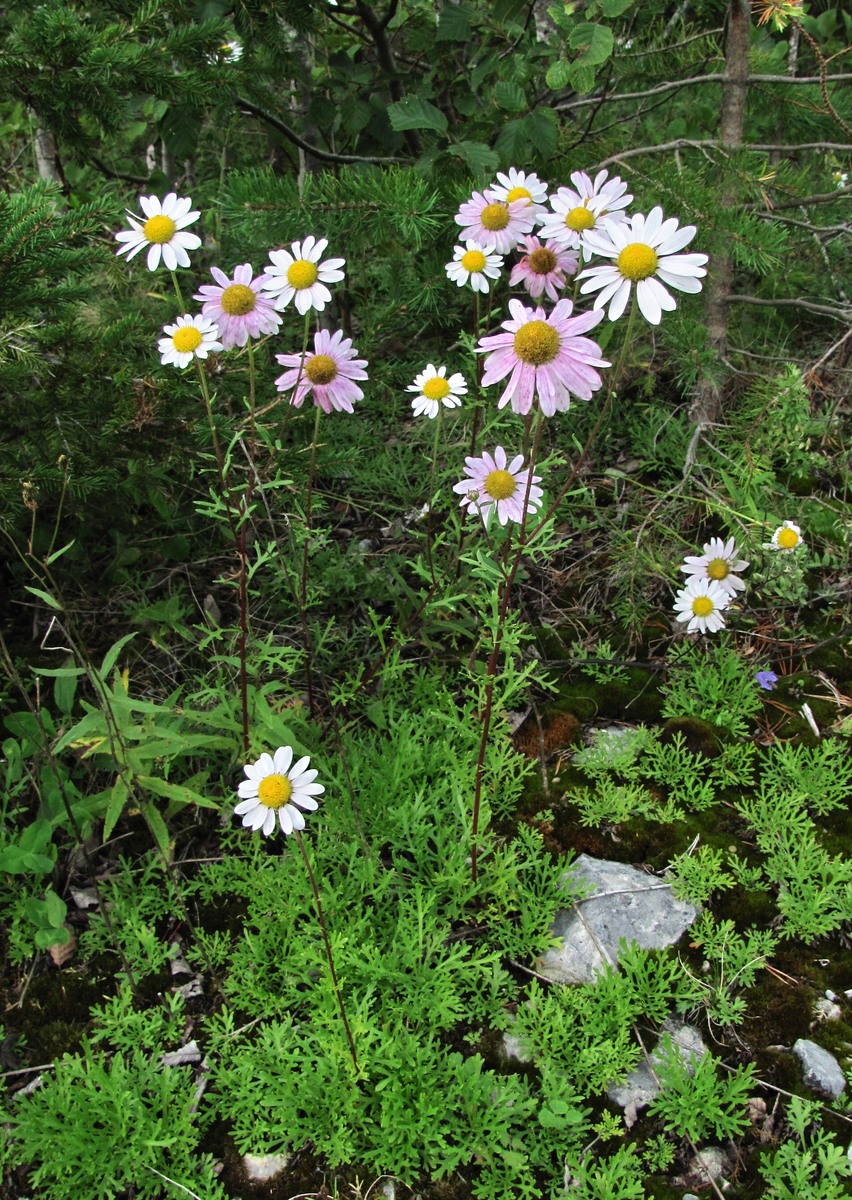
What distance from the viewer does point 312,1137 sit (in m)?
1.67

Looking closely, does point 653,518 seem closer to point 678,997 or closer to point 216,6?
point 678,997

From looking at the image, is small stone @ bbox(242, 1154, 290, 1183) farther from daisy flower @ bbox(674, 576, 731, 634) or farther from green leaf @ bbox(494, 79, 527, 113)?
green leaf @ bbox(494, 79, 527, 113)

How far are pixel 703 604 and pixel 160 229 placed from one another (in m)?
1.75

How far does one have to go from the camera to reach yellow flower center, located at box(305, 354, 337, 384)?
2020 millimetres

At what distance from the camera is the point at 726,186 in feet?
→ 8.63

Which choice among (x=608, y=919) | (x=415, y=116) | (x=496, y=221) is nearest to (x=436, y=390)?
(x=496, y=221)

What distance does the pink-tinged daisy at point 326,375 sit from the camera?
203 cm

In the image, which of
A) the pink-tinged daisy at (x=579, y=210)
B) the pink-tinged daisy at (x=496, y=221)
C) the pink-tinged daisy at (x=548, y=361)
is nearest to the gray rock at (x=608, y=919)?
the pink-tinged daisy at (x=548, y=361)

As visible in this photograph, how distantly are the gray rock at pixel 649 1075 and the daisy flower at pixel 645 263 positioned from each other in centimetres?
150

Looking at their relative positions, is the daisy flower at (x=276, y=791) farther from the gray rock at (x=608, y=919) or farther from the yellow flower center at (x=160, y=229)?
the yellow flower center at (x=160, y=229)

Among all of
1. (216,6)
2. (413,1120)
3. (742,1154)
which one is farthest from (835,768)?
(216,6)

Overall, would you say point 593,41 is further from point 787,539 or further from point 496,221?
point 787,539

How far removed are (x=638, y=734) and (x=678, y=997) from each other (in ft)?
2.32

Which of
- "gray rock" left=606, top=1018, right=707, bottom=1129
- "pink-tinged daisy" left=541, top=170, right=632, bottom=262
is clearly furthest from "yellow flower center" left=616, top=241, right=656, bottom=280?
"gray rock" left=606, top=1018, right=707, bottom=1129
